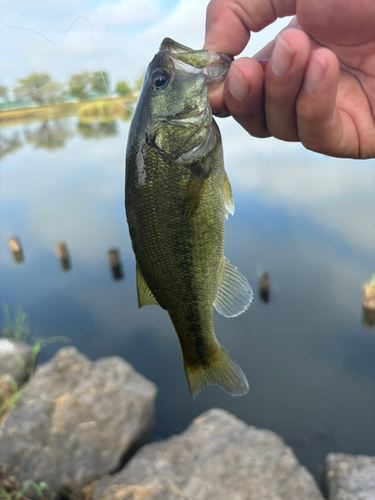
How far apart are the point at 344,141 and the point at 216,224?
105 centimetres

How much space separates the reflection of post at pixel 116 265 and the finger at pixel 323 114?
41.5 feet

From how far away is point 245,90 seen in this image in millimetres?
1575

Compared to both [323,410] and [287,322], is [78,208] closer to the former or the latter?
[287,322]

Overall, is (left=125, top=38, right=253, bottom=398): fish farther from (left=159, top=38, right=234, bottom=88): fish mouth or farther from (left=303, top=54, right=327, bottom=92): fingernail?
(left=303, top=54, right=327, bottom=92): fingernail

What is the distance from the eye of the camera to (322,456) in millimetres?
6879

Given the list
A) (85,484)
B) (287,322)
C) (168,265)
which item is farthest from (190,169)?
(287,322)

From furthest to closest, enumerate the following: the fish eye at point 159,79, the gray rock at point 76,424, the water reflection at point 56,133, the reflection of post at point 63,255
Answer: the water reflection at point 56,133 < the reflection of post at point 63,255 < the gray rock at point 76,424 < the fish eye at point 159,79

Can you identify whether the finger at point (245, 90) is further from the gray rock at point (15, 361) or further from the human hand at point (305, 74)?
the gray rock at point (15, 361)

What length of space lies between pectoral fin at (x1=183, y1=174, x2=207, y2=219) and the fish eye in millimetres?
472

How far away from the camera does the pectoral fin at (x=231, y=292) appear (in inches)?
71.5

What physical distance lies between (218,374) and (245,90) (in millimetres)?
1497

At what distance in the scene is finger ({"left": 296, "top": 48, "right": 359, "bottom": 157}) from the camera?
1.36m

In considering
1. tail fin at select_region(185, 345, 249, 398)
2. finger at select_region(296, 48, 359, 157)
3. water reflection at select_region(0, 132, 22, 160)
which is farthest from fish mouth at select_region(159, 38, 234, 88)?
water reflection at select_region(0, 132, 22, 160)

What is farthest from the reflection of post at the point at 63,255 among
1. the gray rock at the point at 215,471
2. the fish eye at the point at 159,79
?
the fish eye at the point at 159,79
